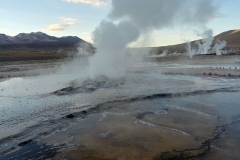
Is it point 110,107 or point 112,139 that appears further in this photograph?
point 110,107

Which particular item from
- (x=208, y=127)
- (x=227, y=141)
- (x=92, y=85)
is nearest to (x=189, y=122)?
(x=208, y=127)

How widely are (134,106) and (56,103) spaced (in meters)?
4.88

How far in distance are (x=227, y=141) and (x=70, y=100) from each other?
956 centimetres

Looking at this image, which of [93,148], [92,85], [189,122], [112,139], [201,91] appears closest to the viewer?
[93,148]

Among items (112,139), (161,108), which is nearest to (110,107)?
(161,108)

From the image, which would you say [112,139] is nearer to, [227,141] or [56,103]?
[227,141]

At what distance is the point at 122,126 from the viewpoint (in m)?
9.34

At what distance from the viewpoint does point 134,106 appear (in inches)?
486

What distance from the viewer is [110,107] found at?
1220 centimetres

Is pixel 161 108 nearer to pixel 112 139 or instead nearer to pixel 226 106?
pixel 226 106

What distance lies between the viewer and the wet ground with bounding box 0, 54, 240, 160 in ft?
23.3

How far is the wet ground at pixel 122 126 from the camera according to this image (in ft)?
23.3

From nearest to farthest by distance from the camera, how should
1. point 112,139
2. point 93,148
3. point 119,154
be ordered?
point 119,154
point 93,148
point 112,139

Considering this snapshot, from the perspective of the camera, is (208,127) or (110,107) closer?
(208,127)
